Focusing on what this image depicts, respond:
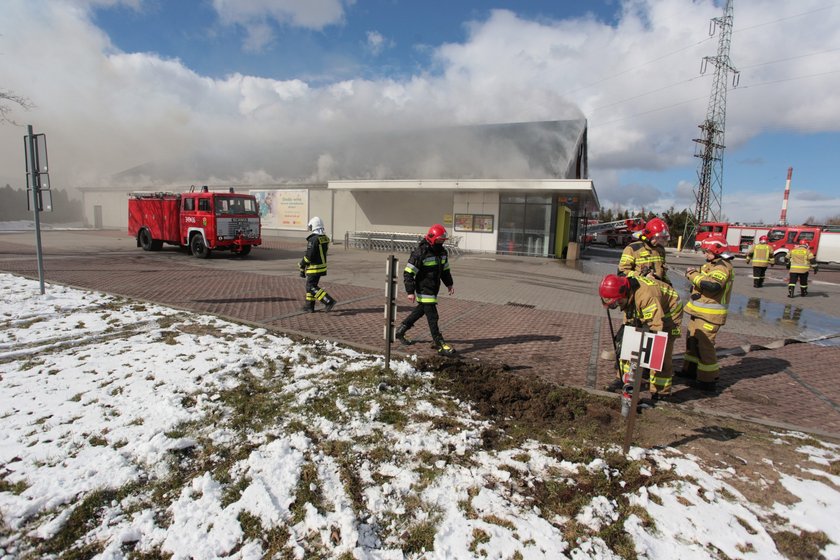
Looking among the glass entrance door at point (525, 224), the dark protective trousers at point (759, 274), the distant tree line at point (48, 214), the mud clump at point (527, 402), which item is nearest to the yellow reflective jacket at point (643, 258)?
the mud clump at point (527, 402)

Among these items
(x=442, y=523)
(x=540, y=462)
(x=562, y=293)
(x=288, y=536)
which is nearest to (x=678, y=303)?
(x=540, y=462)

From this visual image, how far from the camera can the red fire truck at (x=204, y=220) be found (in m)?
15.2

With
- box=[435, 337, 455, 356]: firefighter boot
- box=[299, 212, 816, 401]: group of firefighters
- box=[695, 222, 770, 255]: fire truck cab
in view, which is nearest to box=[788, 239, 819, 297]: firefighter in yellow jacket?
box=[299, 212, 816, 401]: group of firefighters

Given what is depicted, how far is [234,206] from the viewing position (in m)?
15.6

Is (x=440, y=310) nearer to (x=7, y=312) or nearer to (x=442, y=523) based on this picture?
(x=442, y=523)

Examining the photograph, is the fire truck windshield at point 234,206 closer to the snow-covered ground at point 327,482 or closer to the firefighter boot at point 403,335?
the snow-covered ground at point 327,482

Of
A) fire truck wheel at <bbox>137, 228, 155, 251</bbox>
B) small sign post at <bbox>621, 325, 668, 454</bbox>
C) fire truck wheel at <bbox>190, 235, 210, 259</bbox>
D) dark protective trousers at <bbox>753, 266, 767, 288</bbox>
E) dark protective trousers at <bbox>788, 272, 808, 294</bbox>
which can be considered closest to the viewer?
small sign post at <bbox>621, 325, 668, 454</bbox>

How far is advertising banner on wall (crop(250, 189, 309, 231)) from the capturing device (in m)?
25.6

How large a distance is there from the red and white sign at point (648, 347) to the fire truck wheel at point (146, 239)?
1865 cm

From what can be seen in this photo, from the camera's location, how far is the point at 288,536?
2.34m

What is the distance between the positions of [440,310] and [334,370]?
148 inches

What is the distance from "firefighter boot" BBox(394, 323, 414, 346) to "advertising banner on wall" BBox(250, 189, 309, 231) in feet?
68.8

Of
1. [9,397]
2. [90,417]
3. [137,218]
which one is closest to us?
[90,417]

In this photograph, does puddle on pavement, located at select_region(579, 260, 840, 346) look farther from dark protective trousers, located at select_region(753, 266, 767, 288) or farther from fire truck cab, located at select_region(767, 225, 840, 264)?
fire truck cab, located at select_region(767, 225, 840, 264)
